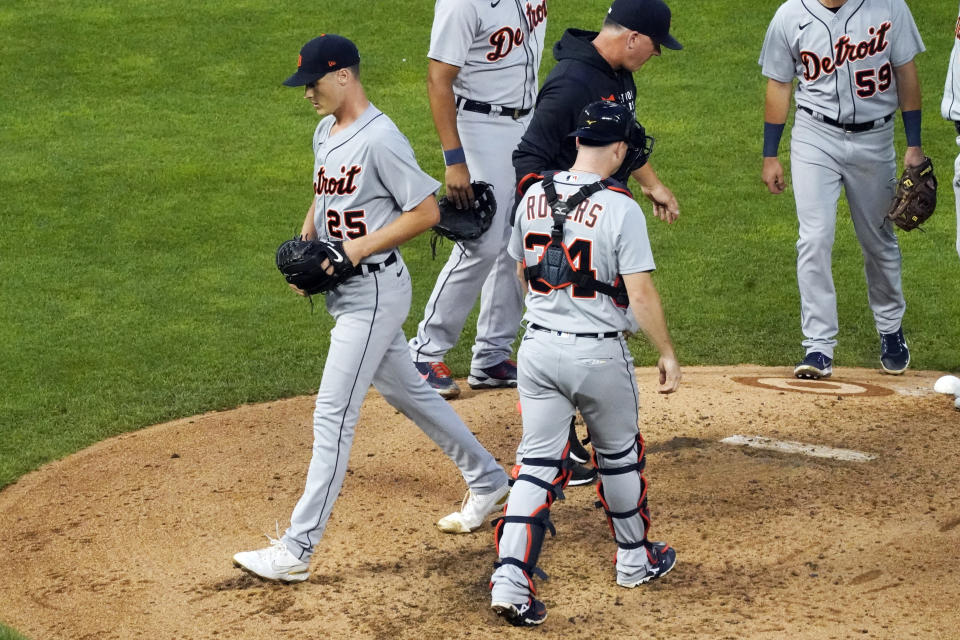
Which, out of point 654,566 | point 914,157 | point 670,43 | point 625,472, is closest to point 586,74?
point 670,43

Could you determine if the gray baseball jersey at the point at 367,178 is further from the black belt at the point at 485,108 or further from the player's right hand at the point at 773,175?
the player's right hand at the point at 773,175

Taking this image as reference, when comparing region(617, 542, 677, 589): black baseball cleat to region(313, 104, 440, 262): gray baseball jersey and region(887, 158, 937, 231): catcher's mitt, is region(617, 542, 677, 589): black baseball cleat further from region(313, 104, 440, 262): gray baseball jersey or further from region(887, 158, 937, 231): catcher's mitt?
region(887, 158, 937, 231): catcher's mitt

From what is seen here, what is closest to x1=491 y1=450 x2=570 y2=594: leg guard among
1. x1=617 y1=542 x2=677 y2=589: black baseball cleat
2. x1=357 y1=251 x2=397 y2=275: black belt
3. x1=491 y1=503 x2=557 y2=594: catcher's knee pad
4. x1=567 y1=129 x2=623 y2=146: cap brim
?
x1=491 y1=503 x2=557 y2=594: catcher's knee pad

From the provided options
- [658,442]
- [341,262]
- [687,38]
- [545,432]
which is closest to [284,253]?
[341,262]

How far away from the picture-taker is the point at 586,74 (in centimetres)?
497

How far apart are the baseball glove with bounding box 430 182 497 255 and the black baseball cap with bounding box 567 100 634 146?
1.90m

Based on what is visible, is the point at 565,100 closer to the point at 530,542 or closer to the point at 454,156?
the point at 454,156

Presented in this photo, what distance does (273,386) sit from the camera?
22.9 feet

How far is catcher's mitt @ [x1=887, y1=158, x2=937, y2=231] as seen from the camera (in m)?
6.37

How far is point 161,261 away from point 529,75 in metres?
3.65

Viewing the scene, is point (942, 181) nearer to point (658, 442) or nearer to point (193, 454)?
point (658, 442)

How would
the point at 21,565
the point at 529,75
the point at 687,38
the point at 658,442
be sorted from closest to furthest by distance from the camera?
the point at 21,565, the point at 658,442, the point at 529,75, the point at 687,38

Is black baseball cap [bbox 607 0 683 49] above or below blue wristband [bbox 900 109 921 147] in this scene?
above

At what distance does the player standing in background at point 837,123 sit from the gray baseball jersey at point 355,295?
105 inches
